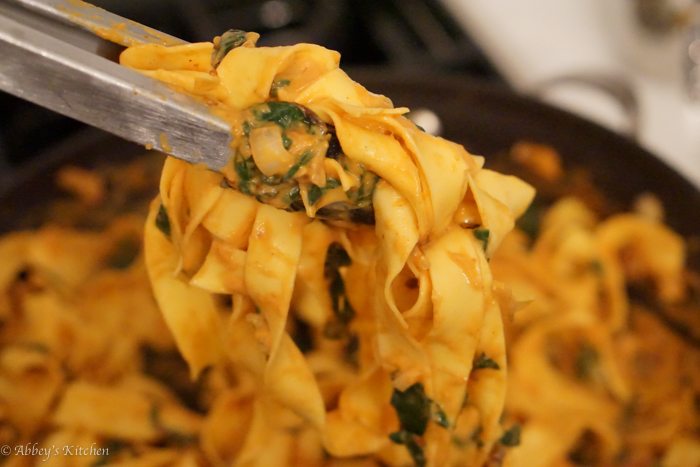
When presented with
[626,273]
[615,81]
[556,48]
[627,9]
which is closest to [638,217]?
[626,273]

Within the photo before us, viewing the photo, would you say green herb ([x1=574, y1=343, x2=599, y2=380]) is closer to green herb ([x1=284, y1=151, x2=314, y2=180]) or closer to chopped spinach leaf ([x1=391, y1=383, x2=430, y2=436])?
chopped spinach leaf ([x1=391, y1=383, x2=430, y2=436])

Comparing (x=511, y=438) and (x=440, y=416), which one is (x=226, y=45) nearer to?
(x=440, y=416)

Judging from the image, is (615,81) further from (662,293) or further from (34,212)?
(34,212)

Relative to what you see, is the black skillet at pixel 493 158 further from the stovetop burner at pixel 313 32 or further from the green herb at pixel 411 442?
the green herb at pixel 411 442

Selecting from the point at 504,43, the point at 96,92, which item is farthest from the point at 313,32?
the point at 96,92

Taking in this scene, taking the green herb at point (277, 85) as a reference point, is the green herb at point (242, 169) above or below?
below

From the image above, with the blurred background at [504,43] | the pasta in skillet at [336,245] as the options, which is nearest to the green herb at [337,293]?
the pasta in skillet at [336,245]

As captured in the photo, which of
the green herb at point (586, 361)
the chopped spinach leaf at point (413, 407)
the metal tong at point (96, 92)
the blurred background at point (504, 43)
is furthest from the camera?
the blurred background at point (504, 43)
